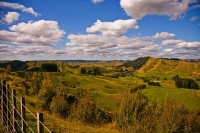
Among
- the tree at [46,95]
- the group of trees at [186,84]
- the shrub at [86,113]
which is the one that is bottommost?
the group of trees at [186,84]

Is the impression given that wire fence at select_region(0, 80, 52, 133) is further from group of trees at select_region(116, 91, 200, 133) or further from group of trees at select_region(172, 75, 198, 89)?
group of trees at select_region(172, 75, 198, 89)

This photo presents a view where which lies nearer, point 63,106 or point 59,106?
point 59,106

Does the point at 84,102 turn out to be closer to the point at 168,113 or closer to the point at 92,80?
the point at 168,113

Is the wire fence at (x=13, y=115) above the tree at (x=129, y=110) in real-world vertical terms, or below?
above

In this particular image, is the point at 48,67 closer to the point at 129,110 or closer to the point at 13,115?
the point at 129,110

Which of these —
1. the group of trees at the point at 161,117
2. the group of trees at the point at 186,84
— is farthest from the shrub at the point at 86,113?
the group of trees at the point at 186,84

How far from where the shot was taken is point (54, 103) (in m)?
40.6

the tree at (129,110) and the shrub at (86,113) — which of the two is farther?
the shrub at (86,113)

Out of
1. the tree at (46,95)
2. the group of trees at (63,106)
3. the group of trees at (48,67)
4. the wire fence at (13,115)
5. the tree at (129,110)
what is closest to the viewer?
the wire fence at (13,115)

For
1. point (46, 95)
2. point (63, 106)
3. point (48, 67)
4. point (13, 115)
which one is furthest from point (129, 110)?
point (48, 67)

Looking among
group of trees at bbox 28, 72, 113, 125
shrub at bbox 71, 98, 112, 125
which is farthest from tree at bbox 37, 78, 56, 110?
shrub at bbox 71, 98, 112, 125

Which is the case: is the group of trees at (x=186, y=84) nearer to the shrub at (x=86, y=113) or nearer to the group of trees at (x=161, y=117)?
the shrub at (x=86, y=113)

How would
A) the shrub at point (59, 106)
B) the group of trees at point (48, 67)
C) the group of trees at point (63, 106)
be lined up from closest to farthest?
the shrub at point (59, 106) < the group of trees at point (63, 106) < the group of trees at point (48, 67)

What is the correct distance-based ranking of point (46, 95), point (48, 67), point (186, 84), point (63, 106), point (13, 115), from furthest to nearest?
point (186, 84) → point (48, 67) → point (46, 95) → point (63, 106) → point (13, 115)
